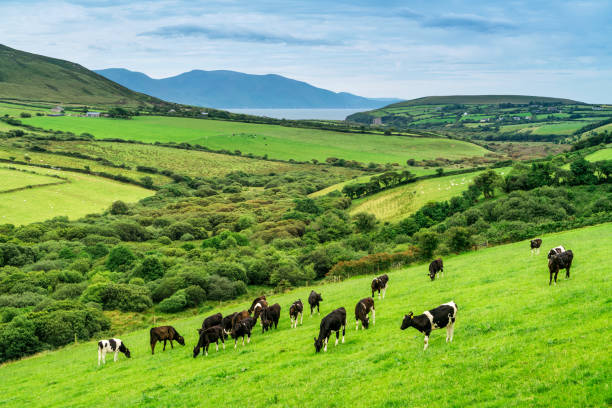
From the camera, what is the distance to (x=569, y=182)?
293ft

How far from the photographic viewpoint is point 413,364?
15.1 metres

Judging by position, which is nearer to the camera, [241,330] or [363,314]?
[363,314]

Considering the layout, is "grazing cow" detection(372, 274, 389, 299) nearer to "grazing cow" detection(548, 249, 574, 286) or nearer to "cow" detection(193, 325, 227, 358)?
"grazing cow" detection(548, 249, 574, 286)

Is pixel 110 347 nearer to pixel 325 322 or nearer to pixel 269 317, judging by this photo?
pixel 269 317

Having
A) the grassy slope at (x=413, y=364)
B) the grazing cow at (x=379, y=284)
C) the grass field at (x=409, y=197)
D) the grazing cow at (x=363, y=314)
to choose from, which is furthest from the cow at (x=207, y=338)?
the grass field at (x=409, y=197)

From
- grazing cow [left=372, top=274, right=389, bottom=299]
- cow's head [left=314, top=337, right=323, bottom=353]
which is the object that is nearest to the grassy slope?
cow's head [left=314, top=337, right=323, bottom=353]

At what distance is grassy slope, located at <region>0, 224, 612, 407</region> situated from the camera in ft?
39.8

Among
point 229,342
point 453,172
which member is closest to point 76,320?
point 229,342

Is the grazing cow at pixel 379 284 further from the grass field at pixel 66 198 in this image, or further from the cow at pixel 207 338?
the grass field at pixel 66 198

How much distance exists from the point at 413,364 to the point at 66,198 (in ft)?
433

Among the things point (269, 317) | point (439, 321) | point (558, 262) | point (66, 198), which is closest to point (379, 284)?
point (269, 317)

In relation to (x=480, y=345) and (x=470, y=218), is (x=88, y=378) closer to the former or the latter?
(x=480, y=345)

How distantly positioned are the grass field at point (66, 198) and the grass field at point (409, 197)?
78.4 metres

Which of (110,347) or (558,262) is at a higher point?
(558,262)
